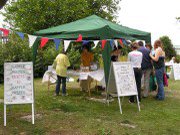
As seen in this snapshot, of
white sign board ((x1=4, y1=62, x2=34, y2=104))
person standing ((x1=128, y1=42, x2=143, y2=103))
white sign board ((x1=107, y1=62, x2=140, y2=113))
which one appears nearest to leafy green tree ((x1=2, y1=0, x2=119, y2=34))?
person standing ((x1=128, y1=42, x2=143, y2=103))

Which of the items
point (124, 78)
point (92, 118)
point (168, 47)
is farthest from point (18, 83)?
point (168, 47)

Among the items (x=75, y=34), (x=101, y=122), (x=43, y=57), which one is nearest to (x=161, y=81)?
(x=75, y=34)

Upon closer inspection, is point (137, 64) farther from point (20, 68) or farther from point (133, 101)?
point (20, 68)

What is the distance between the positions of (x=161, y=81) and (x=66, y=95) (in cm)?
310

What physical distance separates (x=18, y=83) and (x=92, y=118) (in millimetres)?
1837

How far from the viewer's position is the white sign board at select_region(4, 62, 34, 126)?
7.05 meters

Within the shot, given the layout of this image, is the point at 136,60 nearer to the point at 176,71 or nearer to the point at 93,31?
the point at 93,31

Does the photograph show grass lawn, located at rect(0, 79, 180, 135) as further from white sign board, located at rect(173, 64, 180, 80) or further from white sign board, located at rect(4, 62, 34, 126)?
white sign board, located at rect(173, 64, 180, 80)

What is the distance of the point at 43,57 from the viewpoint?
19.3 metres

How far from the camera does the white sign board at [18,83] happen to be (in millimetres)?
7047

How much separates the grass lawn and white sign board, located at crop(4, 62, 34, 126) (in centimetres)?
51

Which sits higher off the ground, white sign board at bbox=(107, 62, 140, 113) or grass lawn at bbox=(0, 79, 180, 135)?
white sign board at bbox=(107, 62, 140, 113)

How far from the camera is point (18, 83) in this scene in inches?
281

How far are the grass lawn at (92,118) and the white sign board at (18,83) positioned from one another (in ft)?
1.68
